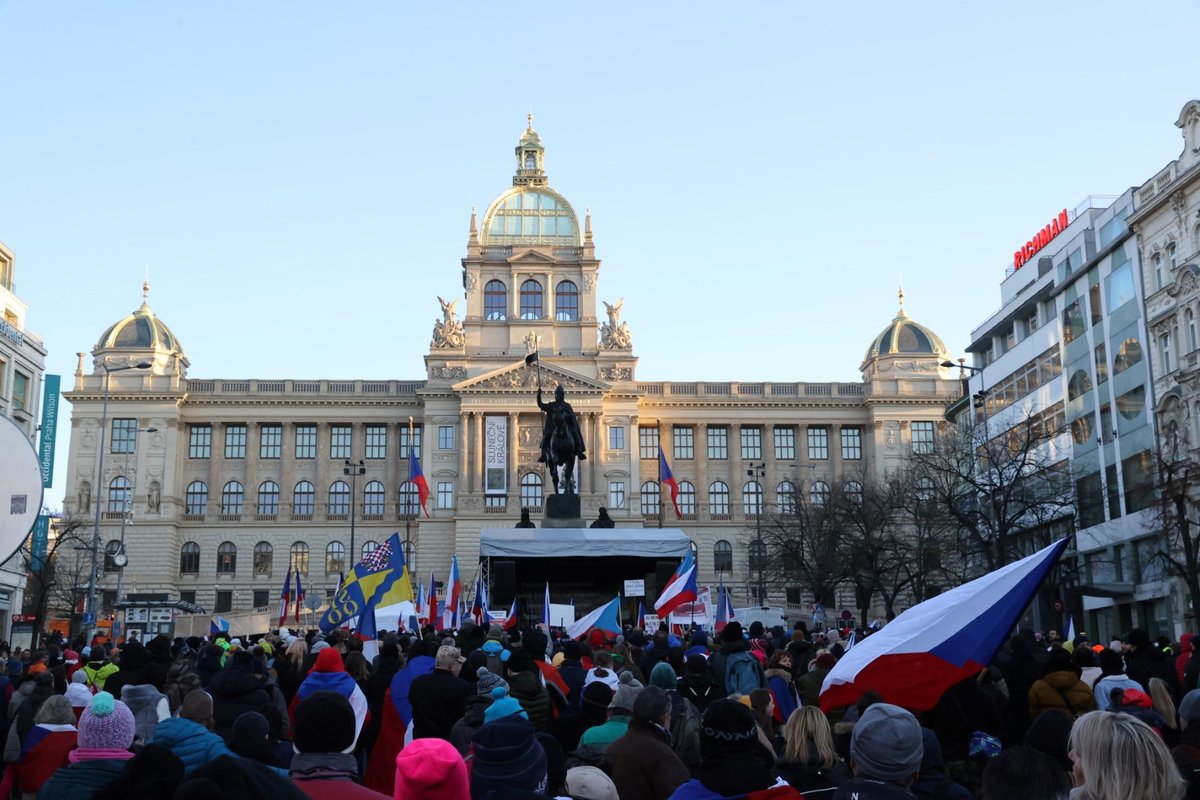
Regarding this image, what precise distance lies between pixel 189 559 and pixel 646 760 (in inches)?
3643

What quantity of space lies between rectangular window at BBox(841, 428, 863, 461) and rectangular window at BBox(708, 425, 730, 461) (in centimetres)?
853

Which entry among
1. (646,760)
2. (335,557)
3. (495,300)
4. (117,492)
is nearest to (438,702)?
(646,760)

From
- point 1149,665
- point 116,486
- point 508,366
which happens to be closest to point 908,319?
point 508,366

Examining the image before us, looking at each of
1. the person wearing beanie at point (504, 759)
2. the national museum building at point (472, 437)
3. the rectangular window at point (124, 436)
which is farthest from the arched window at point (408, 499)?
the person wearing beanie at point (504, 759)

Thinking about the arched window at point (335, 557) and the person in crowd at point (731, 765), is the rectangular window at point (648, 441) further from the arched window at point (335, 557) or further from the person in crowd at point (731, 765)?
the person in crowd at point (731, 765)

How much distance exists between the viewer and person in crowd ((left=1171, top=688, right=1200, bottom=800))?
26.0 ft

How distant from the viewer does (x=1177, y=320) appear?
52.4 m

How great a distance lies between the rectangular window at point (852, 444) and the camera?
333ft

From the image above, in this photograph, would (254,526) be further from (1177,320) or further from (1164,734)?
(1164,734)

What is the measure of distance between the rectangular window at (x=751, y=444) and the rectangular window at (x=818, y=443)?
379 cm

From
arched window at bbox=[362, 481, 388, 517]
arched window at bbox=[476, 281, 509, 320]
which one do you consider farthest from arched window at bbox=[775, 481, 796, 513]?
arched window at bbox=[362, 481, 388, 517]

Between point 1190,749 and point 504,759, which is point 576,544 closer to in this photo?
point 1190,749

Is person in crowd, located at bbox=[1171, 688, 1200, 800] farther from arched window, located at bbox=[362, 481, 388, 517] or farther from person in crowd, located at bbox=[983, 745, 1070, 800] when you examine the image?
arched window, located at bbox=[362, 481, 388, 517]

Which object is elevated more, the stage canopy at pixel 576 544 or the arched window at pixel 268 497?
the arched window at pixel 268 497
